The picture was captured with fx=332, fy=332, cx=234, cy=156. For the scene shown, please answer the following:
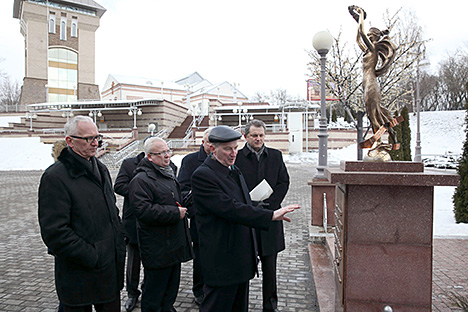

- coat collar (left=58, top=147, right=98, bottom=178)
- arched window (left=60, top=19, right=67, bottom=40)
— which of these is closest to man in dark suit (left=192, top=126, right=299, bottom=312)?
coat collar (left=58, top=147, right=98, bottom=178)

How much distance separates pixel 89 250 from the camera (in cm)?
264

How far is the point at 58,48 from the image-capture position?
42.2 m

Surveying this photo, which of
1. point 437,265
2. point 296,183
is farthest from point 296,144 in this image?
point 437,265

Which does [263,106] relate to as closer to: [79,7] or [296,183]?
[296,183]

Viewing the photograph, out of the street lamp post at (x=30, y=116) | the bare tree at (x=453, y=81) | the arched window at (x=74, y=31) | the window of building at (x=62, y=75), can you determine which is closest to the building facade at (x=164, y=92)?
the window of building at (x=62, y=75)

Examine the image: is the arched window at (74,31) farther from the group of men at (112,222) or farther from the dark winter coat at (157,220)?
the group of men at (112,222)

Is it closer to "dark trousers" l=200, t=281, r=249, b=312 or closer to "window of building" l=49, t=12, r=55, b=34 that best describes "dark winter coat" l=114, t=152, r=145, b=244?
"dark trousers" l=200, t=281, r=249, b=312

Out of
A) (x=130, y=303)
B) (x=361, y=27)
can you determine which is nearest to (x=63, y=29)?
(x=130, y=303)

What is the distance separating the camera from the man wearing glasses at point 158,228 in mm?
3401

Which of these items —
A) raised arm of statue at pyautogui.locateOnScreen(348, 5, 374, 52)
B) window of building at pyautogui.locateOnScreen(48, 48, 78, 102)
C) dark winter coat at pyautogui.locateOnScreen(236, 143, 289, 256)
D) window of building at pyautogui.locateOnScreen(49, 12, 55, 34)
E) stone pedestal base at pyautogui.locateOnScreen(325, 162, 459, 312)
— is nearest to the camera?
stone pedestal base at pyautogui.locateOnScreen(325, 162, 459, 312)

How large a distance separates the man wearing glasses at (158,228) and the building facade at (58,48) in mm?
43895

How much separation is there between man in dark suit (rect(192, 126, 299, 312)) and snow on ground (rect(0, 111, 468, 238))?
22.8ft

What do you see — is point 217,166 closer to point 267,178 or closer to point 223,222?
point 223,222

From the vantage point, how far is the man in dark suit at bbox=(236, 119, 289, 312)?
12.8 ft
